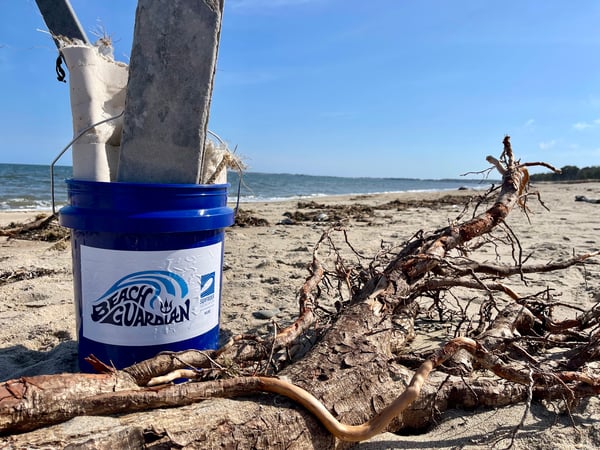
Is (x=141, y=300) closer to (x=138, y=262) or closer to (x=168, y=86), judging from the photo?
(x=138, y=262)

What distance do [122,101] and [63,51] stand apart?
33 cm

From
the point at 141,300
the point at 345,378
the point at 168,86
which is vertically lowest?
the point at 345,378

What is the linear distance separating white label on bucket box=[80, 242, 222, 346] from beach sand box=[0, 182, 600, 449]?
1.99ft

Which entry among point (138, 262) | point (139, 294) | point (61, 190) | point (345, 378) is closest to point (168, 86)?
point (138, 262)

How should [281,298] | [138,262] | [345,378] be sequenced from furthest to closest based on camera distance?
[281,298] → [138,262] → [345,378]

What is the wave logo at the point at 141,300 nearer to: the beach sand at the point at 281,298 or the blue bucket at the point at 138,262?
the blue bucket at the point at 138,262

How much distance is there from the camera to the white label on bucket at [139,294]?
160 centimetres

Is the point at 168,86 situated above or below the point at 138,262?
above

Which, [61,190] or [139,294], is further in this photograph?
[61,190]

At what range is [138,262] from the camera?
1588 mm

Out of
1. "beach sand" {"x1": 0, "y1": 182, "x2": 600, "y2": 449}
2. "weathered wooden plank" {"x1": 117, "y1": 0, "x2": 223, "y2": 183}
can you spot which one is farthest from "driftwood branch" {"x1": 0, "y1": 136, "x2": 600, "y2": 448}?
"weathered wooden plank" {"x1": 117, "y1": 0, "x2": 223, "y2": 183}

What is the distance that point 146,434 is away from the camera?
1104 mm

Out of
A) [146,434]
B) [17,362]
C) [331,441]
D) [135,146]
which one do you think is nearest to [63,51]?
[135,146]

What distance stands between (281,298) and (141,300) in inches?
65.7
